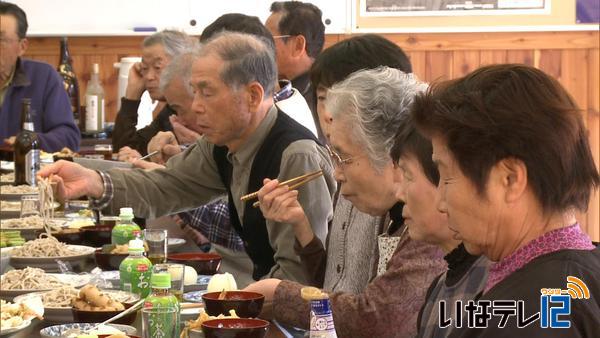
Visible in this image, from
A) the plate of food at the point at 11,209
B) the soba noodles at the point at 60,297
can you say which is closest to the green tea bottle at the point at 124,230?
the soba noodles at the point at 60,297

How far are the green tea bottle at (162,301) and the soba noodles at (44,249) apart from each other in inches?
39.6

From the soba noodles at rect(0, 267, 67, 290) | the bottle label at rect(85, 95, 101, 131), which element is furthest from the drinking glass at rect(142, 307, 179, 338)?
the bottle label at rect(85, 95, 101, 131)

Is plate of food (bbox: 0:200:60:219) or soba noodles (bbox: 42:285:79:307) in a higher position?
soba noodles (bbox: 42:285:79:307)

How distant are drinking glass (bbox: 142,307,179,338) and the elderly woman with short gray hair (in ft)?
1.22

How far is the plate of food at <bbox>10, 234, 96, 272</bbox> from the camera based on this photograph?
2.71 m

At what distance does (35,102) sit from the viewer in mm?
5660

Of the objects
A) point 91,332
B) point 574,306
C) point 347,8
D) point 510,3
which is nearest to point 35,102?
point 347,8

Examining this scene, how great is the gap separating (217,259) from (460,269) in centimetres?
103

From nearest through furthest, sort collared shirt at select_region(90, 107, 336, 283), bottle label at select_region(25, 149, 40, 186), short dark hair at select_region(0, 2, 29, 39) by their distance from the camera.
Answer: collared shirt at select_region(90, 107, 336, 283) → bottle label at select_region(25, 149, 40, 186) → short dark hair at select_region(0, 2, 29, 39)

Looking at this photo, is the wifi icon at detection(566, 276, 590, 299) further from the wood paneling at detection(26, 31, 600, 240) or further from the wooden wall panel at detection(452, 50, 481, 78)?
the wooden wall panel at detection(452, 50, 481, 78)

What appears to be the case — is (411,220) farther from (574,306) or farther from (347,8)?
(347,8)

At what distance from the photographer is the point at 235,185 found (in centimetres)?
321

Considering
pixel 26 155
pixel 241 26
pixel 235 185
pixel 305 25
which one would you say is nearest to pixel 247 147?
pixel 235 185

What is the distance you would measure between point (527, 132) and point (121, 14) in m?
5.76
